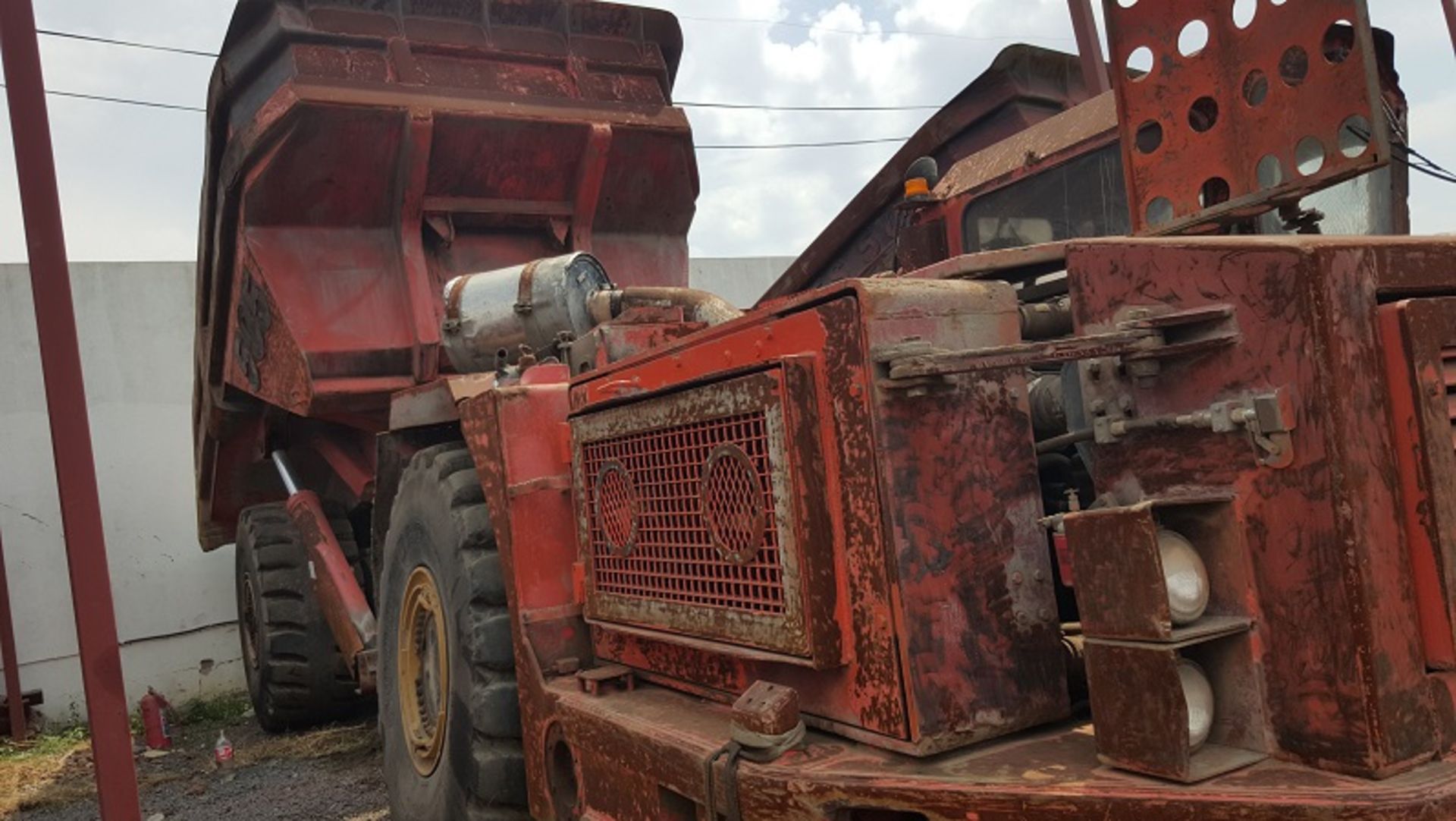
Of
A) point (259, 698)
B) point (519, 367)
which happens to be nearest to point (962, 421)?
point (519, 367)

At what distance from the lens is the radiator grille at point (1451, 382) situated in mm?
1789

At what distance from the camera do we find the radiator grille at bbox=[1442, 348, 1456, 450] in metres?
1.79

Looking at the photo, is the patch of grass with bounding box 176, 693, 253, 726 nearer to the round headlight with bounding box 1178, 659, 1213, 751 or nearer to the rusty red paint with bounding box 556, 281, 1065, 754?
the rusty red paint with bounding box 556, 281, 1065, 754

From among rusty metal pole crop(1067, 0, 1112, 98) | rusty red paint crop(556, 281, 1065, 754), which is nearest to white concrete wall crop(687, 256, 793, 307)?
rusty metal pole crop(1067, 0, 1112, 98)

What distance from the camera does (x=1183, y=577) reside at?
187cm

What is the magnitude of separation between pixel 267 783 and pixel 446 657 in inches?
111

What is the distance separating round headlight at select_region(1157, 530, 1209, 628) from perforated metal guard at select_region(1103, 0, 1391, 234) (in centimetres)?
86

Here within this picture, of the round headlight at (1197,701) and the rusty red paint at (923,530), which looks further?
the rusty red paint at (923,530)

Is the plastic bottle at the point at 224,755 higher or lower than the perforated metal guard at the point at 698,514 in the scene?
lower

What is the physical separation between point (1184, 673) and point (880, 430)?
62 cm

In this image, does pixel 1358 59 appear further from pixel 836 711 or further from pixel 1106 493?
pixel 836 711

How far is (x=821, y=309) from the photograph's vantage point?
7.49 feet

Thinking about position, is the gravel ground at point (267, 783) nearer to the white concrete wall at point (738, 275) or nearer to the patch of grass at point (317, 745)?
the patch of grass at point (317, 745)

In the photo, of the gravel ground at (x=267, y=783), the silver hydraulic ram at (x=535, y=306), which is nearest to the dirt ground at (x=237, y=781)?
the gravel ground at (x=267, y=783)
